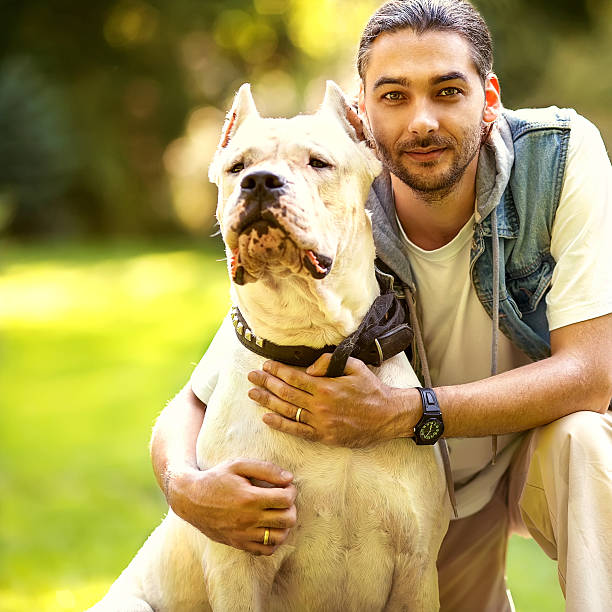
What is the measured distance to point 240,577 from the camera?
2.41 metres

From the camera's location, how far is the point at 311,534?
243 cm

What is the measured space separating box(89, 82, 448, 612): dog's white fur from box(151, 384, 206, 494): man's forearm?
0.09 meters

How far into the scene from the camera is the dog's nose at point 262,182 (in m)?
2.28

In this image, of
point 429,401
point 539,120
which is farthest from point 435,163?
point 429,401


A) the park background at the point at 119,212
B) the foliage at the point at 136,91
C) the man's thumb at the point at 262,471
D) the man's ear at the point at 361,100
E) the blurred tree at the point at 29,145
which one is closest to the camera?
the man's thumb at the point at 262,471

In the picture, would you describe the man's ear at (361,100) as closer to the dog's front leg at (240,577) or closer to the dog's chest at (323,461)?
the dog's chest at (323,461)

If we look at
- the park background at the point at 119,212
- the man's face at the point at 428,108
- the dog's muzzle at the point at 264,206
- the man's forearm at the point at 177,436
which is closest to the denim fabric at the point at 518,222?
the man's face at the point at 428,108

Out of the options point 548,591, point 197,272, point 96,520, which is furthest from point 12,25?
point 548,591

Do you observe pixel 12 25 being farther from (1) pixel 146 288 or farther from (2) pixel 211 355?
(2) pixel 211 355

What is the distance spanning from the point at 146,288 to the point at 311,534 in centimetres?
935

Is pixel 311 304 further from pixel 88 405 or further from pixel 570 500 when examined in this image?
pixel 88 405

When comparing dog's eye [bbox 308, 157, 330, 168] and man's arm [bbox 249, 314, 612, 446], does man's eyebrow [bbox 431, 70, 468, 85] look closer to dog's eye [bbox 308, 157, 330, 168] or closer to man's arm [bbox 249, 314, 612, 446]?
dog's eye [bbox 308, 157, 330, 168]

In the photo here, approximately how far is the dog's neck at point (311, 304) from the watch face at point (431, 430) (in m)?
0.32

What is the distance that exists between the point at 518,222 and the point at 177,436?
1.18m
